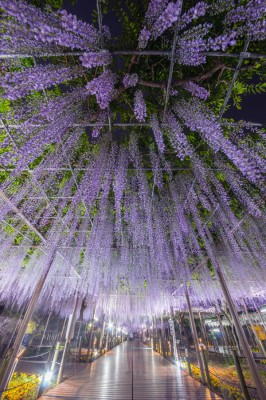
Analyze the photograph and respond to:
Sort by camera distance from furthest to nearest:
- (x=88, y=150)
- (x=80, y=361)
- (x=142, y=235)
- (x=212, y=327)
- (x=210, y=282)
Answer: (x=212, y=327)
(x=210, y=282)
(x=80, y=361)
(x=142, y=235)
(x=88, y=150)

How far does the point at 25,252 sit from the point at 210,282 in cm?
792

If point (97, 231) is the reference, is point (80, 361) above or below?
below

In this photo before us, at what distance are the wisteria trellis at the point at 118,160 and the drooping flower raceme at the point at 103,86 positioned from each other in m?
0.01

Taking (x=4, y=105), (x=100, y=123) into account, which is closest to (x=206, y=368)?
(x=100, y=123)

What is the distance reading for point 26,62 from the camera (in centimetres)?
219

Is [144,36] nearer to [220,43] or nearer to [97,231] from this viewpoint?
[220,43]

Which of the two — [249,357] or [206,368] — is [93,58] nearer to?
[249,357]

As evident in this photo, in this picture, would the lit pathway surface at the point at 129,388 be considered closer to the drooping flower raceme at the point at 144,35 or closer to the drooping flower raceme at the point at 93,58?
the drooping flower raceme at the point at 93,58

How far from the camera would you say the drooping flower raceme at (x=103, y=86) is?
210 centimetres

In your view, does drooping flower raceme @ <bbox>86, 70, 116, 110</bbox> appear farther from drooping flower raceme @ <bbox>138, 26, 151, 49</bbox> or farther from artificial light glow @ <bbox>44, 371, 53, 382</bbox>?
artificial light glow @ <bbox>44, 371, 53, 382</bbox>

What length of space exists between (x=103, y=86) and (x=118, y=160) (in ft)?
4.40

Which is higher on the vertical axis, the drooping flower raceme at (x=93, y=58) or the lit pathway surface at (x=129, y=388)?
the drooping flower raceme at (x=93, y=58)

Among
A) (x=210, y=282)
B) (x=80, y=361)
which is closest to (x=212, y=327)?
(x=210, y=282)

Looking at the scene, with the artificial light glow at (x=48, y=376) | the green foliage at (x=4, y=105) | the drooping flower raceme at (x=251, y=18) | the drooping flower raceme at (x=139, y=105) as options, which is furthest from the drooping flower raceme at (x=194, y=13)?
the artificial light glow at (x=48, y=376)
